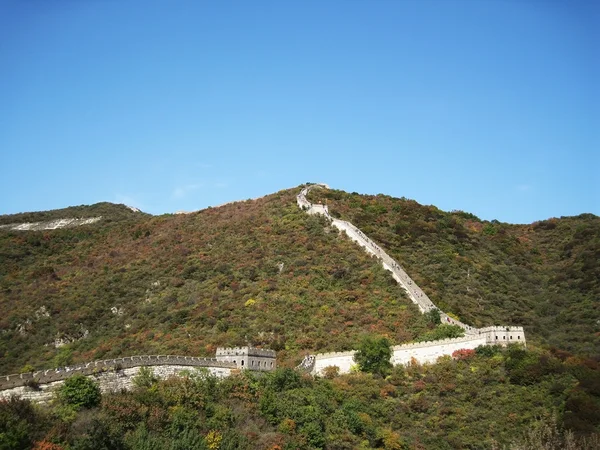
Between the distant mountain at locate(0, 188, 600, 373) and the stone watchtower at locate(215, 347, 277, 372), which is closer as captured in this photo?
the stone watchtower at locate(215, 347, 277, 372)

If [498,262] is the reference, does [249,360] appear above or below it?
below

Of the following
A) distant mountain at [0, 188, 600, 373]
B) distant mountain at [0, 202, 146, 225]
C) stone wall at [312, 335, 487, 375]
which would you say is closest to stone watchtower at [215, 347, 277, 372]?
stone wall at [312, 335, 487, 375]

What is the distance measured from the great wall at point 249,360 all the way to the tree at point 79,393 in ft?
2.23

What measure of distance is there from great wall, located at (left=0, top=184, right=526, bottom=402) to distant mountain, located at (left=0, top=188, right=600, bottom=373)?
5.59 ft

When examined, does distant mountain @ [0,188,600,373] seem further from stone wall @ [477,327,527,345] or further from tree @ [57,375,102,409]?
tree @ [57,375,102,409]

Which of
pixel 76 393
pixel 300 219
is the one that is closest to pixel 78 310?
pixel 300 219

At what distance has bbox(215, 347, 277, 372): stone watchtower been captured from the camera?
52188 millimetres

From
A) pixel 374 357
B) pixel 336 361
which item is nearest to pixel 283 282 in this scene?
pixel 336 361

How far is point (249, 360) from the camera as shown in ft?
173

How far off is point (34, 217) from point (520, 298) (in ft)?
357

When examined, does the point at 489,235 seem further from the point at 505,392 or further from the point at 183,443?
the point at 183,443

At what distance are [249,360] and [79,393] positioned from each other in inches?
577

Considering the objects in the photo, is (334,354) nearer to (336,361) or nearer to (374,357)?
(336,361)

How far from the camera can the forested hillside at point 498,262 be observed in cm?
7500
